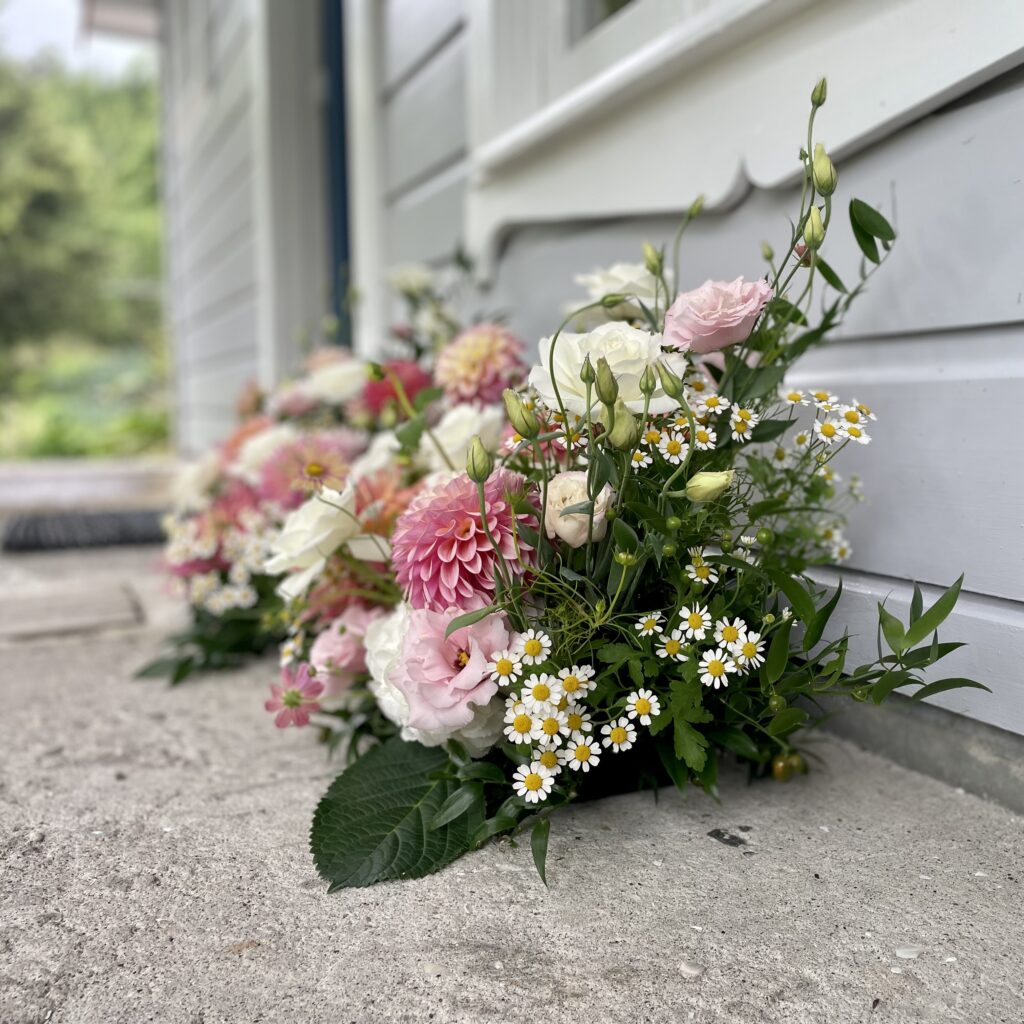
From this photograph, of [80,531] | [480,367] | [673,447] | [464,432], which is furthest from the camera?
[80,531]

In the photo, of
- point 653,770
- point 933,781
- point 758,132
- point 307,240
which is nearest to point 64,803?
point 653,770

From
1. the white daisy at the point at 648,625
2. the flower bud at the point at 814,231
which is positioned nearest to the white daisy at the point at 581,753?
the white daisy at the point at 648,625

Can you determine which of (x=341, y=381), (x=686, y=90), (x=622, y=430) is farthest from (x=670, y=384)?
(x=341, y=381)

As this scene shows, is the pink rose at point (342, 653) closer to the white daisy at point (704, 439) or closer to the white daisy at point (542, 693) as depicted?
the white daisy at point (542, 693)

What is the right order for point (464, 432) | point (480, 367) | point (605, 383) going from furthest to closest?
point (480, 367) < point (464, 432) < point (605, 383)

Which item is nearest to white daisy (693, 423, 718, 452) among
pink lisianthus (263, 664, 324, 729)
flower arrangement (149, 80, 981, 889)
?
flower arrangement (149, 80, 981, 889)

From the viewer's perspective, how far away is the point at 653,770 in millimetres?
987

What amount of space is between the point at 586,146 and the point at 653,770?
111cm

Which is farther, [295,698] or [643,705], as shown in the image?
[295,698]

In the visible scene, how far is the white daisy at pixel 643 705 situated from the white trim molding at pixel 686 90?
683 mm

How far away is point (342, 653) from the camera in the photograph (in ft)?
3.57

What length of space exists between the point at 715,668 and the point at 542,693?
5.8 inches

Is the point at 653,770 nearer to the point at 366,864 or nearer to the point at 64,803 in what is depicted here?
the point at 366,864

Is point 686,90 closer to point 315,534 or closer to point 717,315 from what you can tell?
point 717,315
